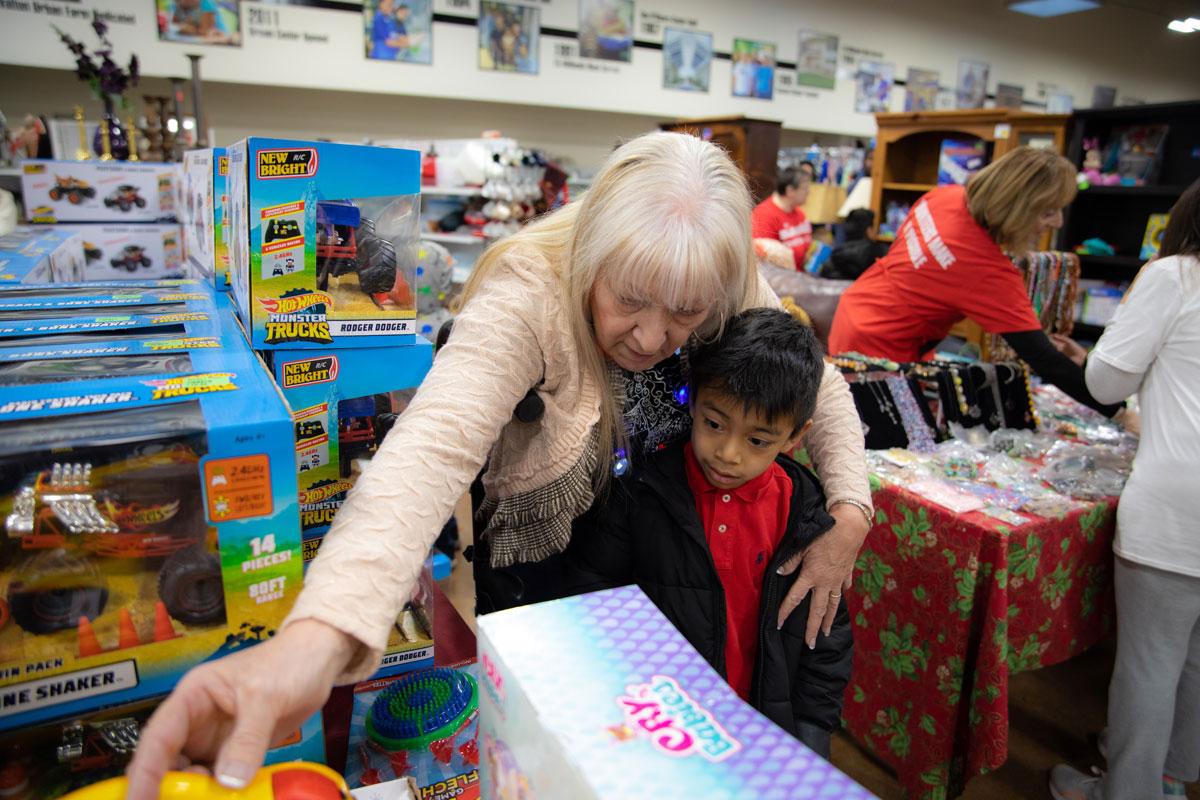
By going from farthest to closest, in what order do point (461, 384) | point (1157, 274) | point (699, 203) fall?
point (1157, 274) → point (699, 203) → point (461, 384)

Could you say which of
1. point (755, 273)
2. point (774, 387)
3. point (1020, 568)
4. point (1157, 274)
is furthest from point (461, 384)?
point (1157, 274)

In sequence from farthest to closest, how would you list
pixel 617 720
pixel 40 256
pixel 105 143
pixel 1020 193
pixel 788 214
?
1. pixel 788 214
2. pixel 105 143
3. pixel 1020 193
4. pixel 40 256
5. pixel 617 720

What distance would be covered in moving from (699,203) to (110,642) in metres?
0.85

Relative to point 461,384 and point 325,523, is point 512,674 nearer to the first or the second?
point 461,384

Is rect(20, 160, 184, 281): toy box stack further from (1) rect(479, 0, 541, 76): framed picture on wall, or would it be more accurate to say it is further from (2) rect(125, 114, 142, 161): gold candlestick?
(1) rect(479, 0, 541, 76): framed picture on wall

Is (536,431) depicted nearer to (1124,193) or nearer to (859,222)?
(1124,193)

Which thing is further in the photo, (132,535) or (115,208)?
(115,208)

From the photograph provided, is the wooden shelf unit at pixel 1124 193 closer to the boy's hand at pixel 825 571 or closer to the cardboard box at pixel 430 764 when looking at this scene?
the boy's hand at pixel 825 571

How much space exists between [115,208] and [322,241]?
6.48 ft

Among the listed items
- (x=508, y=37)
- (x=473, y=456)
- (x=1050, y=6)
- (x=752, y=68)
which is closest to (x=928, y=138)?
(x=752, y=68)

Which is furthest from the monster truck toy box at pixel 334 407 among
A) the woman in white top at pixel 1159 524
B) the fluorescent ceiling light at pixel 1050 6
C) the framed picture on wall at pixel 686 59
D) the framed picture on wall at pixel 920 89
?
the fluorescent ceiling light at pixel 1050 6

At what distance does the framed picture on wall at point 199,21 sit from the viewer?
5004 millimetres

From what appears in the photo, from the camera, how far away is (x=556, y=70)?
6309 mm

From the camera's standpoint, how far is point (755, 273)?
1332 mm
